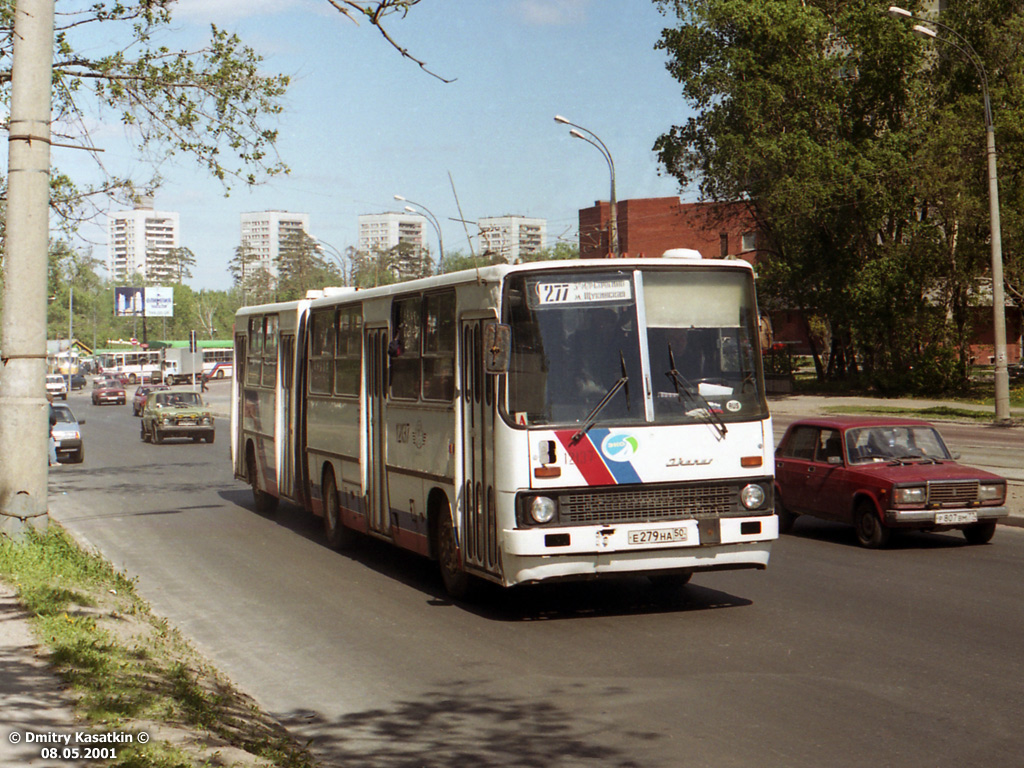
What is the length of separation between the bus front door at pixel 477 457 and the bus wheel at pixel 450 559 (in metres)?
0.33

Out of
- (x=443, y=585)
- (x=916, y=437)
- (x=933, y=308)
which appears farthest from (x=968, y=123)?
(x=443, y=585)

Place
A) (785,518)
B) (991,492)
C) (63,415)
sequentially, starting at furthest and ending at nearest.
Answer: (63,415), (785,518), (991,492)

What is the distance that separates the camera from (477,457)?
10242 mm

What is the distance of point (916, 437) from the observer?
47.6 ft

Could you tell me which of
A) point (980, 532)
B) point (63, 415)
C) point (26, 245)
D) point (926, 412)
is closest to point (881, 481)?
point (980, 532)

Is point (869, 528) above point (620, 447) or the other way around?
the other way around

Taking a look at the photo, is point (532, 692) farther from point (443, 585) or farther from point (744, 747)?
point (443, 585)

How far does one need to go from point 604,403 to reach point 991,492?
6094 millimetres

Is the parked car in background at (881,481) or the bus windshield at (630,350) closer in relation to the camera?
the bus windshield at (630,350)

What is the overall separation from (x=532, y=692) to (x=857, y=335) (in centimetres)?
4552

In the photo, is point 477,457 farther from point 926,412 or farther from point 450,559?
point 926,412

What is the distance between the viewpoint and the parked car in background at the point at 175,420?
129 feet

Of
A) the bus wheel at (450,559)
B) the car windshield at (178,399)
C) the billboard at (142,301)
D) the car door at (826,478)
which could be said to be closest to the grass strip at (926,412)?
the car windshield at (178,399)

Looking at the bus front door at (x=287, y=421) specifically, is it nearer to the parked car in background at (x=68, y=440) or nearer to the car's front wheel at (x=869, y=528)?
the car's front wheel at (x=869, y=528)
